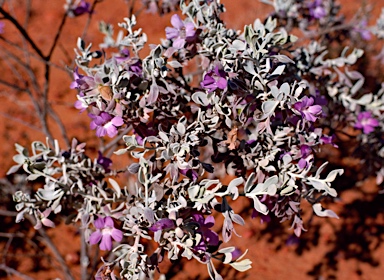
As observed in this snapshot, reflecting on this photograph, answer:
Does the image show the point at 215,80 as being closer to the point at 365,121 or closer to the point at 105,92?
the point at 105,92

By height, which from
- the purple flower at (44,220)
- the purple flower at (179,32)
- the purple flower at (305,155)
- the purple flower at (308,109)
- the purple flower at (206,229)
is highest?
Result: the purple flower at (179,32)

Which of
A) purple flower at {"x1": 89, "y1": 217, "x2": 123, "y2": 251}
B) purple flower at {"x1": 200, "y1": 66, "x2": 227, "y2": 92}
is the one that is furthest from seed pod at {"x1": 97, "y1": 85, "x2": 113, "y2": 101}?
purple flower at {"x1": 89, "y1": 217, "x2": 123, "y2": 251}

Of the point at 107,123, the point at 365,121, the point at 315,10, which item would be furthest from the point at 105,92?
the point at 315,10

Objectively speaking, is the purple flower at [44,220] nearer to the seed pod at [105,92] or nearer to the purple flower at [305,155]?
the seed pod at [105,92]

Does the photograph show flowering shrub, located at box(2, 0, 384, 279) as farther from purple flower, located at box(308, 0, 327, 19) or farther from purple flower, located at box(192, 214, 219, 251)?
purple flower, located at box(308, 0, 327, 19)

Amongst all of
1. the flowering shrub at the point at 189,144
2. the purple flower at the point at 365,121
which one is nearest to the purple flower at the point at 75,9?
the flowering shrub at the point at 189,144

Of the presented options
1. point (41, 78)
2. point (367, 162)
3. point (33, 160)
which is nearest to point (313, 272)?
point (367, 162)
